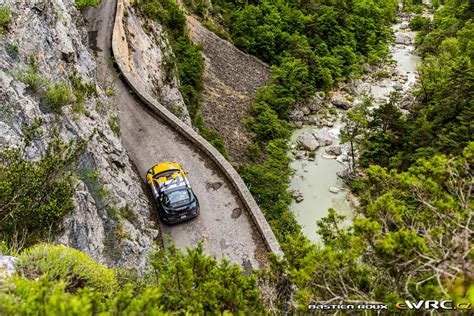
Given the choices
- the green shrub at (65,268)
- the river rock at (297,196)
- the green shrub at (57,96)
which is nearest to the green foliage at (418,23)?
the river rock at (297,196)

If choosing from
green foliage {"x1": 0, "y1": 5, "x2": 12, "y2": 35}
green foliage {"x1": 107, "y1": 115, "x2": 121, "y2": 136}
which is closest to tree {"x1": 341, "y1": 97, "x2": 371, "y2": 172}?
green foliage {"x1": 107, "y1": 115, "x2": 121, "y2": 136}

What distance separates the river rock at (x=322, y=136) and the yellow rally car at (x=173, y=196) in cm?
1741

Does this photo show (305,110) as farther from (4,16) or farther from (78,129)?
(4,16)

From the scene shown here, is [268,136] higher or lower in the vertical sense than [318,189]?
higher

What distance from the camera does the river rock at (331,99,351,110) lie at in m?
33.9

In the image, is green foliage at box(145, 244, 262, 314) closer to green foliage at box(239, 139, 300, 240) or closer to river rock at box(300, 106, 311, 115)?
green foliage at box(239, 139, 300, 240)

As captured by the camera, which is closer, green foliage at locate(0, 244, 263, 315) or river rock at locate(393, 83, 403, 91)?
green foliage at locate(0, 244, 263, 315)

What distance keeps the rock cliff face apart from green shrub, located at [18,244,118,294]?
235 cm

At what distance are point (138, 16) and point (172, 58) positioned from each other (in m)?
3.55

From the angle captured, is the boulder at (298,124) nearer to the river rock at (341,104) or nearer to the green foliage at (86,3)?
the river rock at (341,104)

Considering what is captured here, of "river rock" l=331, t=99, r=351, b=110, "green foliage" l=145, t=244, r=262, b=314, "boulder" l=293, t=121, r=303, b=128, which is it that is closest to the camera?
"green foliage" l=145, t=244, r=262, b=314

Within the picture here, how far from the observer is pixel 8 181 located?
24.2ft

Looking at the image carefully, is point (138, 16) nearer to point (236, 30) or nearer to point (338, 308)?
point (236, 30)

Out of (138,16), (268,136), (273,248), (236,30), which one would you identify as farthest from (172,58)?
(273,248)
